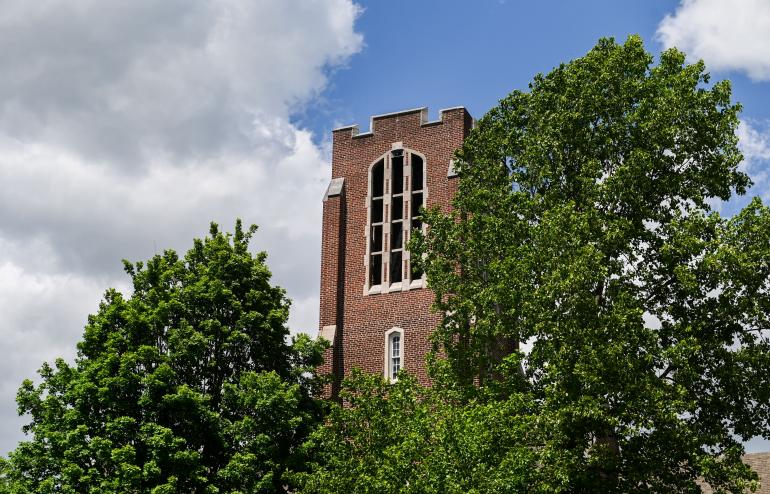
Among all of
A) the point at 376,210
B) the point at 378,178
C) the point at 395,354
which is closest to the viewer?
the point at 395,354

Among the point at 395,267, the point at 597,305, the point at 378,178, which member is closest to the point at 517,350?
the point at 597,305

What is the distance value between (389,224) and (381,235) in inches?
20.2

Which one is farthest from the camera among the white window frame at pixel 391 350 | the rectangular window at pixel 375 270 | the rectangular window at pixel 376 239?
the rectangular window at pixel 376 239

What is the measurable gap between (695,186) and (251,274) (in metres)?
12.7

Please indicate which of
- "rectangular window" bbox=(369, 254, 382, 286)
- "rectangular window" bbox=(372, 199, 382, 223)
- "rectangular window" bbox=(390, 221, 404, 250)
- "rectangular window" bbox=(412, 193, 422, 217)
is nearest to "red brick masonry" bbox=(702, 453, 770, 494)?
"rectangular window" bbox=(369, 254, 382, 286)

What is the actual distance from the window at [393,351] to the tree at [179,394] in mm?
4645

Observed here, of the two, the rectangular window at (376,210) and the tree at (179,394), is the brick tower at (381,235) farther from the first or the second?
the tree at (179,394)

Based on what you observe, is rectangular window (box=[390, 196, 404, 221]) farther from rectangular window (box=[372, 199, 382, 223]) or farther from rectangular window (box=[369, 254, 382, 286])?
rectangular window (box=[369, 254, 382, 286])

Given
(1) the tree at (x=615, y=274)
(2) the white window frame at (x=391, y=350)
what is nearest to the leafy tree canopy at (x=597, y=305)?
(1) the tree at (x=615, y=274)

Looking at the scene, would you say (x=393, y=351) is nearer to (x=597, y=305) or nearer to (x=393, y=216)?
(x=393, y=216)

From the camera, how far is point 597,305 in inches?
938

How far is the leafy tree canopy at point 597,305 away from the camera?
22.6m

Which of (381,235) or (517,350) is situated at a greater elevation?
(381,235)

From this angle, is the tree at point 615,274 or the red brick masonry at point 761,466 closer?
the tree at point 615,274
